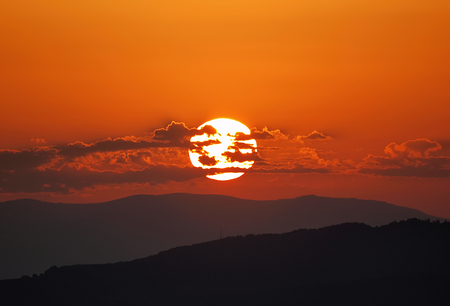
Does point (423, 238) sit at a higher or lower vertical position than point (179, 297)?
higher

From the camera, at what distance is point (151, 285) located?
2058 inches

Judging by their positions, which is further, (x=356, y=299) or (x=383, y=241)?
(x=383, y=241)

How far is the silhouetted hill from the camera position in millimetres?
44094

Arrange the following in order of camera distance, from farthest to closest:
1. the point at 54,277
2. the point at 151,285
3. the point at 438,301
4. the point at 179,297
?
the point at 54,277 → the point at 151,285 → the point at 179,297 → the point at 438,301

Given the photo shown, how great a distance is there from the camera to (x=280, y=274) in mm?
51406

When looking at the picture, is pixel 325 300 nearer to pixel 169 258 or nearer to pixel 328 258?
pixel 328 258

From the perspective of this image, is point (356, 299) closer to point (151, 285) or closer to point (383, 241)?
point (383, 241)

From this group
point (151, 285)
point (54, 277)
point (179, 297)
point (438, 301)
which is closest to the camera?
point (438, 301)

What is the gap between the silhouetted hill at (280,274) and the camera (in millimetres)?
44094

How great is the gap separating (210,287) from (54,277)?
52.2 feet

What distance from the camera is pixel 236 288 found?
49.8 metres

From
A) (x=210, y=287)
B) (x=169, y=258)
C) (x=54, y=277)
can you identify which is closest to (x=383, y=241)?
(x=210, y=287)

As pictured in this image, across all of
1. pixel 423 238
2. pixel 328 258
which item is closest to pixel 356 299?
pixel 328 258

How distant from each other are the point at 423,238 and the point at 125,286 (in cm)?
2653
